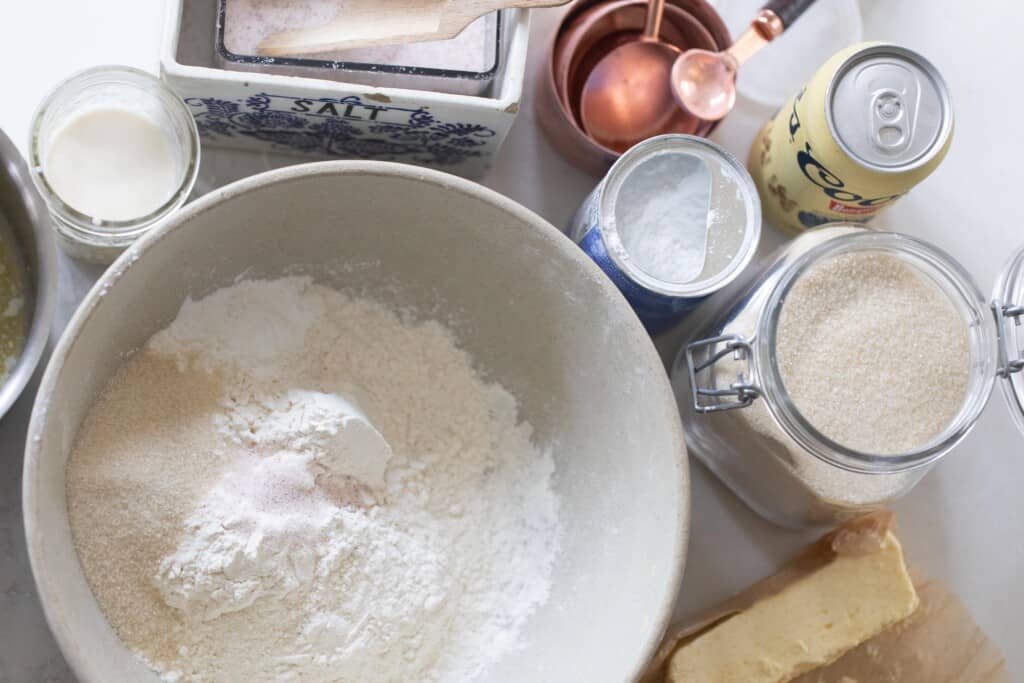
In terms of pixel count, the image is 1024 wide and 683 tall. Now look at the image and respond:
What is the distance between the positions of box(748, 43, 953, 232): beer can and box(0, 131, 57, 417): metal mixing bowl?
0.56 metres

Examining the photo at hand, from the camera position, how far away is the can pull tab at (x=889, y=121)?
0.76m

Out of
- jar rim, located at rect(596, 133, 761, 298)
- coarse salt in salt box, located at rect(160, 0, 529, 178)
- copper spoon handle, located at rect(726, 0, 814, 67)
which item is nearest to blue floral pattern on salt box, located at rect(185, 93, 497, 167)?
coarse salt in salt box, located at rect(160, 0, 529, 178)

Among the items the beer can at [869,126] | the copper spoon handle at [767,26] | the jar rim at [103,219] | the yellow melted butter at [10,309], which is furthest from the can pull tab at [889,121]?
the yellow melted butter at [10,309]

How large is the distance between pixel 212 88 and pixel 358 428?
26cm

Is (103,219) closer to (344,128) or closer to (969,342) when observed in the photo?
(344,128)

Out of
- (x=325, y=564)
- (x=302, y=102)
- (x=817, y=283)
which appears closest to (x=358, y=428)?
(x=325, y=564)

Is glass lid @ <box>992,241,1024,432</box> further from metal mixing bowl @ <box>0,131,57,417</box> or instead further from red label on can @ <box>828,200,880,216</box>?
metal mixing bowl @ <box>0,131,57,417</box>

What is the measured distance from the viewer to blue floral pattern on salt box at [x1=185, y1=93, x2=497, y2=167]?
2.44 feet

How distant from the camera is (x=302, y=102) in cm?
74

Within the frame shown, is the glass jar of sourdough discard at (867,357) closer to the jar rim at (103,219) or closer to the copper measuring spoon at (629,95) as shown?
→ the copper measuring spoon at (629,95)

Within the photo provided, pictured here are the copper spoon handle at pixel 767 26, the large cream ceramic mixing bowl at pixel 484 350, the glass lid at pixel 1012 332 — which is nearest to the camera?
the large cream ceramic mixing bowl at pixel 484 350

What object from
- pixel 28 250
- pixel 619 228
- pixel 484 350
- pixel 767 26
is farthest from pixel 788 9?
pixel 28 250

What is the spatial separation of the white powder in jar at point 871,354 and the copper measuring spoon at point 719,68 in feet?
0.62

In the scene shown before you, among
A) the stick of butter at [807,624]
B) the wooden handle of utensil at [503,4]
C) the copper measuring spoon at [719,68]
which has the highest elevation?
the wooden handle of utensil at [503,4]
